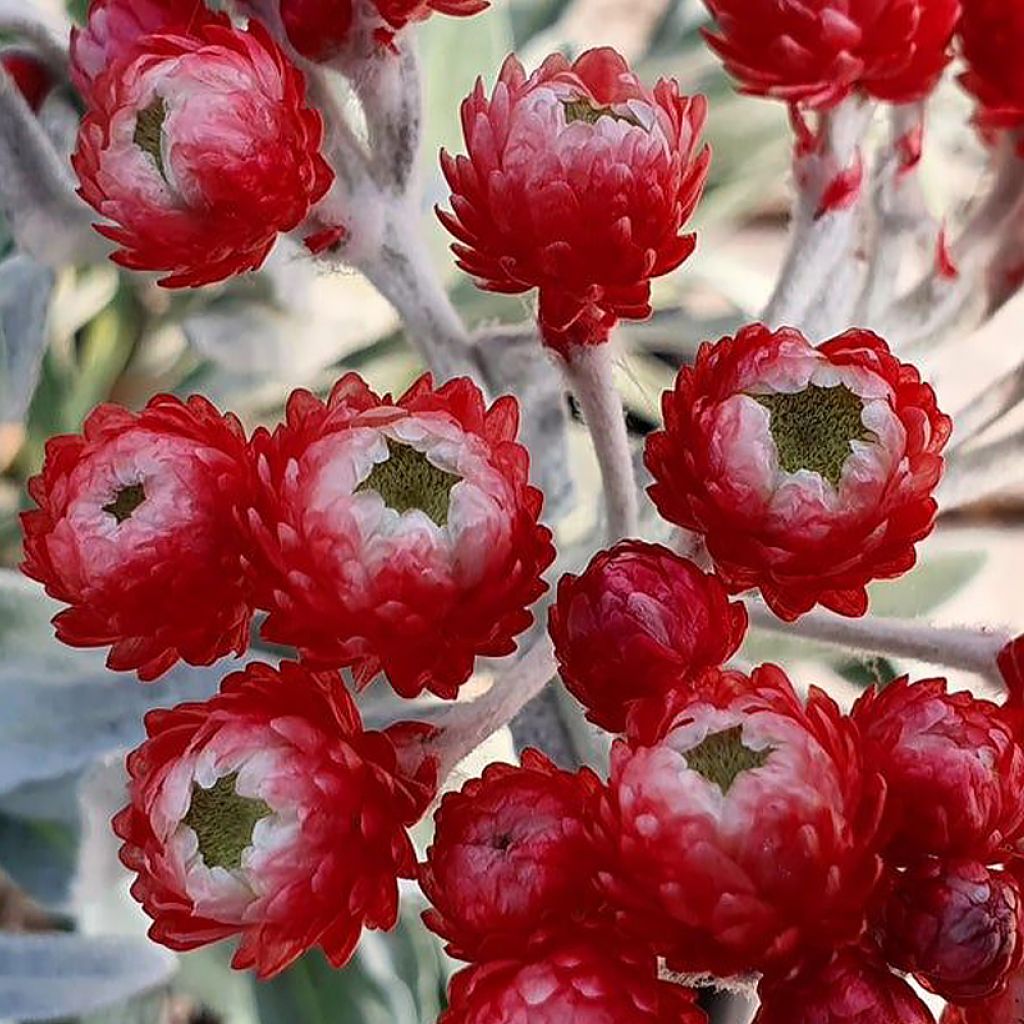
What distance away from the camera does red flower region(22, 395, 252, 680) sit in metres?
0.30

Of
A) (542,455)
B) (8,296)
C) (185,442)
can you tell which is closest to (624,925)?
(185,442)

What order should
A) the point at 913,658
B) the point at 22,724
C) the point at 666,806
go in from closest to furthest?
the point at 666,806, the point at 913,658, the point at 22,724

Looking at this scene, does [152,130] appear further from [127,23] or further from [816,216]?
[816,216]

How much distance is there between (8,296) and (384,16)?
0.89 ft

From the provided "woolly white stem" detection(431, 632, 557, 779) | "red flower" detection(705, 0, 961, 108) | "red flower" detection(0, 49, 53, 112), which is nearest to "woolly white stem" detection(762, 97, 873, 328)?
"red flower" detection(705, 0, 961, 108)

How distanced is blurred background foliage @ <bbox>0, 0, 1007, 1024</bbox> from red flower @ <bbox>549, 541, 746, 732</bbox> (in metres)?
0.19

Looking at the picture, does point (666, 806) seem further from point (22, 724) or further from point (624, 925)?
point (22, 724)

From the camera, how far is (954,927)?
28 cm

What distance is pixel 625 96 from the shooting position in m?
0.30

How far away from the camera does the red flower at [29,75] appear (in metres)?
0.54

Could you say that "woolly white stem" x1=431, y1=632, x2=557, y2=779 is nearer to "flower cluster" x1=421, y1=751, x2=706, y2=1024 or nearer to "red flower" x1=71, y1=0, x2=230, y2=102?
"flower cluster" x1=421, y1=751, x2=706, y2=1024

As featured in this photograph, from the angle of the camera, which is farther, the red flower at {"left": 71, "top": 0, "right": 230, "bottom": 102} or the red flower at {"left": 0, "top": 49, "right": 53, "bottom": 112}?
the red flower at {"left": 0, "top": 49, "right": 53, "bottom": 112}

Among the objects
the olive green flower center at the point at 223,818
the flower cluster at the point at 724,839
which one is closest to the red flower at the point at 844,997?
the flower cluster at the point at 724,839

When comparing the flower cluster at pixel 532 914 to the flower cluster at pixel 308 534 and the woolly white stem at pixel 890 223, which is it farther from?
the woolly white stem at pixel 890 223
